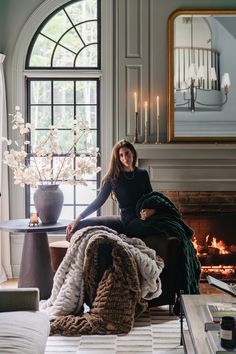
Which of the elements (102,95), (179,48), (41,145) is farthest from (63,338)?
(179,48)

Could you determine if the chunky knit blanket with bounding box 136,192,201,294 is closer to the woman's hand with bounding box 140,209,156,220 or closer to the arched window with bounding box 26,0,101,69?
the woman's hand with bounding box 140,209,156,220

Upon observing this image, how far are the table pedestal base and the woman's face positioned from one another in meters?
0.86

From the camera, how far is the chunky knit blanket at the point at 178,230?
13.8ft

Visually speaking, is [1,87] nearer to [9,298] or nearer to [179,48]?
[179,48]

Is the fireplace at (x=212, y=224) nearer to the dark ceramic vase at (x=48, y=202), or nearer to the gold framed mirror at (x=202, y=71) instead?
the gold framed mirror at (x=202, y=71)

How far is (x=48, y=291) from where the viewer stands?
4.65 metres

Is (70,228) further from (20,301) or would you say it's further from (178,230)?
(20,301)

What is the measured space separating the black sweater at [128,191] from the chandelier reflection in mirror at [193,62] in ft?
3.57

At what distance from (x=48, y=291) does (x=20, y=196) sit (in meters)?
1.25

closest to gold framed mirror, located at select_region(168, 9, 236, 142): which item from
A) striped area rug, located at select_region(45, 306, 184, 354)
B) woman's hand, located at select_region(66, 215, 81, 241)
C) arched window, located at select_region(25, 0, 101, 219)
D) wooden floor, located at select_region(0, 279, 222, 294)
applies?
arched window, located at select_region(25, 0, 101, 219)

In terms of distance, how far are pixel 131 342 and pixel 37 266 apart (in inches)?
50.2

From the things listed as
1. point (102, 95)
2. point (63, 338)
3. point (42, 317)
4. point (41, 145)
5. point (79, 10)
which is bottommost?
point (63, 338)

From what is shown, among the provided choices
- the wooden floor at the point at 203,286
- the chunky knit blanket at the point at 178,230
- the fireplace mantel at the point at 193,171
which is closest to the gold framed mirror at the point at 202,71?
the fireplace mantel at the point at 193,171

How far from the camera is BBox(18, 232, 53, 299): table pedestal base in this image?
4641 mm
